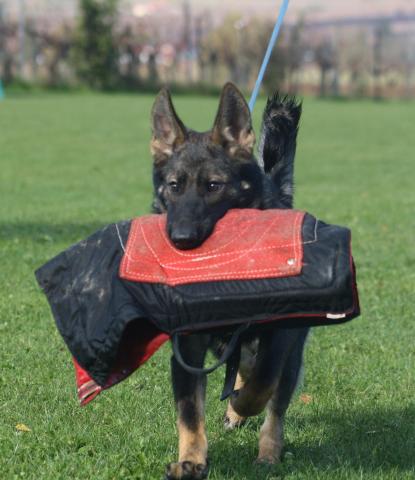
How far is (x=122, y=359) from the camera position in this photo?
427 centimetres

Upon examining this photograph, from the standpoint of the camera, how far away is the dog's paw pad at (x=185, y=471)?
4250 mm

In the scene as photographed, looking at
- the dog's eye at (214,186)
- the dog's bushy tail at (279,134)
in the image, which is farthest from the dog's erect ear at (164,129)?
the dog's bushy tail at (279,134)

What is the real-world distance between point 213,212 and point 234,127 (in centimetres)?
51

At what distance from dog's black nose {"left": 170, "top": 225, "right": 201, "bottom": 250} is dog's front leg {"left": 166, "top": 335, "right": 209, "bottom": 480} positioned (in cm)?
49

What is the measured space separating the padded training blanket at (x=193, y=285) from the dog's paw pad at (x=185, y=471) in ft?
1.46

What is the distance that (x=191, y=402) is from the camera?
4.42 metres

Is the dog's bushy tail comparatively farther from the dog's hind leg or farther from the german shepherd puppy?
the dog's hind leg

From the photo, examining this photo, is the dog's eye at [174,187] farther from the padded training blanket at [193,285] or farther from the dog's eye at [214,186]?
the padded training blanket at [193,285]

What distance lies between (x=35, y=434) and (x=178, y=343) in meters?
1.11

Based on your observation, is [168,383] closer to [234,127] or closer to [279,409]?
[279,409]

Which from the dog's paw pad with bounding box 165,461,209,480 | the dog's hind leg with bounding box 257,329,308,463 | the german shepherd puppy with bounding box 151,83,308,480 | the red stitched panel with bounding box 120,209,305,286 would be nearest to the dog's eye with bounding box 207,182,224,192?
the german shepherd puppy with bounding box 151,83,308,480

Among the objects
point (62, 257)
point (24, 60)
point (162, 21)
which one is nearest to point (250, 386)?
point (62, 257)

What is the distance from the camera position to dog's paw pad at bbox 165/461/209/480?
4.25 metres

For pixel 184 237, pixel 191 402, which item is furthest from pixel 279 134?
pixel 191 402
